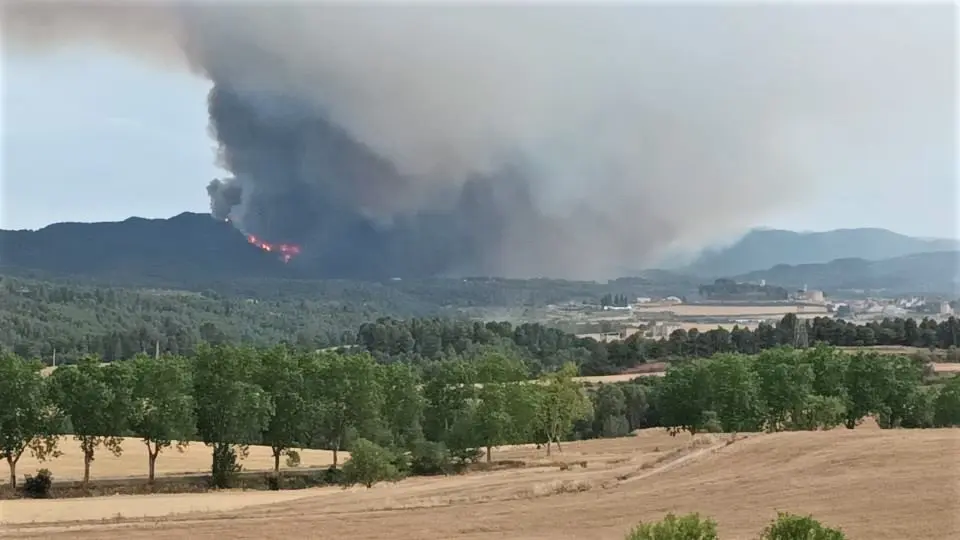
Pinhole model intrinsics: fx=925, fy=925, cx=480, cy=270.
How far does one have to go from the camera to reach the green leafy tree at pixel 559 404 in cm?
6944

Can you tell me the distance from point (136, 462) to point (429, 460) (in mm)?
19979

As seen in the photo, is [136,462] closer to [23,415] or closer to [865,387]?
[23,415]

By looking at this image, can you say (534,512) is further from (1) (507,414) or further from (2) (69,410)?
(2) (69,410)

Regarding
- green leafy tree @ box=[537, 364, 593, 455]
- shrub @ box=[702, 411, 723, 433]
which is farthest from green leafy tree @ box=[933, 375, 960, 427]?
green leafy tree @ box=[537, 364, 593, 455]

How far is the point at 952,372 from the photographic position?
295 ft

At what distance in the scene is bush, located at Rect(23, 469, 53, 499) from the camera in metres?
49.4

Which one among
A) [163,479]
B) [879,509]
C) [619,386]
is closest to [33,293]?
[619,386]

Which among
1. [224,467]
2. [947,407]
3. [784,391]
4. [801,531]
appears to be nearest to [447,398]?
[224,467]

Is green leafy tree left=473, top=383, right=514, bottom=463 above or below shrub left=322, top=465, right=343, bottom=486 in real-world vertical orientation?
above

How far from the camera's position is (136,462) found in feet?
204

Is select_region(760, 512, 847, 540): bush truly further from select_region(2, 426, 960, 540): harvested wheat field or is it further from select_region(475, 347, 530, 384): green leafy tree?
select_region(475, 347, 530, 384): green leafy tree

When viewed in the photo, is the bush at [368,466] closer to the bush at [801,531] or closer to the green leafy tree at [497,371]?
the green leafy tree at [497,371]

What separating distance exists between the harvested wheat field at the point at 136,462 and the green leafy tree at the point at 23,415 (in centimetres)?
201

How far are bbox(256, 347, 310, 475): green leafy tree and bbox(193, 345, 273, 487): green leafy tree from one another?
0.92m
